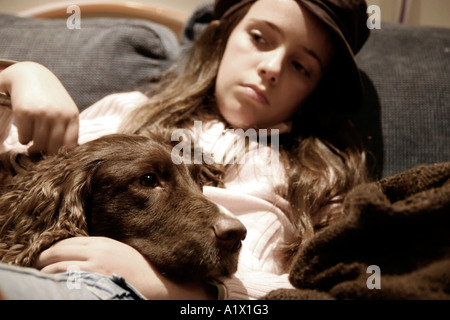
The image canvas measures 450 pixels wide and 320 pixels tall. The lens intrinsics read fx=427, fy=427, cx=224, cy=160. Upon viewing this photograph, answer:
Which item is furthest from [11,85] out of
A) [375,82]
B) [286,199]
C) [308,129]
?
[375,82]

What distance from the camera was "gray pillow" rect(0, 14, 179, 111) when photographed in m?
2.08

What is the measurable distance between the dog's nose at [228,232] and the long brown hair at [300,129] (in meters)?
0.32

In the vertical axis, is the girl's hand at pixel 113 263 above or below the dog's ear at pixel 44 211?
below

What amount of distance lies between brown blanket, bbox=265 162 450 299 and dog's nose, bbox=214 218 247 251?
0.22m

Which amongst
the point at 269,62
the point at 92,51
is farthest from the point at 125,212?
the point at 92,51

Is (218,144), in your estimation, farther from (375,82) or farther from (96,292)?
(375,82)

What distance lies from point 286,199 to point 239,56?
1.97 feet

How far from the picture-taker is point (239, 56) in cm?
171

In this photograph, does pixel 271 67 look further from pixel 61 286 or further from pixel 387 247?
pixel 61 286

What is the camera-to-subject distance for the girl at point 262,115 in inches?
54.4

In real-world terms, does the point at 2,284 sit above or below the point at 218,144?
above

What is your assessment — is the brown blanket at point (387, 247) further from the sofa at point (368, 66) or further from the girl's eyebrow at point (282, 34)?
the sofa at point (368, 66)

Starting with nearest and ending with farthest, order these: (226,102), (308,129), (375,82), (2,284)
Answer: (2,284) < (226,102) < (308,129) < (375,82)

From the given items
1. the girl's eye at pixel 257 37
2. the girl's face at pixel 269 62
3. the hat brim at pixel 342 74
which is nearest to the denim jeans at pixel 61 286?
the girl's face at pixel 269 62
